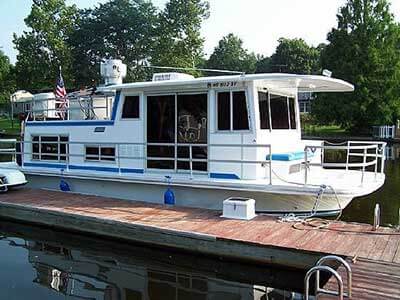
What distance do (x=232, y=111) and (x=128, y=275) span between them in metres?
3.91

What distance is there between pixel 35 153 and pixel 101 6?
42.8 metres

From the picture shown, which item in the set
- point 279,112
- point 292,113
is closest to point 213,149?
point 279,112

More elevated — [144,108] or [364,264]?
[144,108]

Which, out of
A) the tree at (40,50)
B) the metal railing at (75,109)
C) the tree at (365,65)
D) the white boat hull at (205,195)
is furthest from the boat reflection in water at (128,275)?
the tree at (40,50)

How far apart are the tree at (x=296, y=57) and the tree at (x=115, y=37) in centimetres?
2669

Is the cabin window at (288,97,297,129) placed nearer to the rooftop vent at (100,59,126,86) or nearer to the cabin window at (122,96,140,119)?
the cabin window at (122,96,140,119)

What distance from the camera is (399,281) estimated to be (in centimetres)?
559

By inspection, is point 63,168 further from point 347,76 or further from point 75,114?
point 347,76

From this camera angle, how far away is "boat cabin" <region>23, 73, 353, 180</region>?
9.26 meters


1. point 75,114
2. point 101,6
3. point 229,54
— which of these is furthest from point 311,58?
point 75,114

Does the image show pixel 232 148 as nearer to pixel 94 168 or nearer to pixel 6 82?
pixel 94 168

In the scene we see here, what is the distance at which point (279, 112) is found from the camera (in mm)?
10125

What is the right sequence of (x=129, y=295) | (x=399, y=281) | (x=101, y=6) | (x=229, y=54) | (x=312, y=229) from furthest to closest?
(x=229, y=54), (x=101, y=6), (x=312, y=229), (x=129, y=295), (x=399, y=281)

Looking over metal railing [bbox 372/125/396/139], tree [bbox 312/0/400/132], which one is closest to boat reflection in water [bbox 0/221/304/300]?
metal railing [bbox 372/125/396/139]
